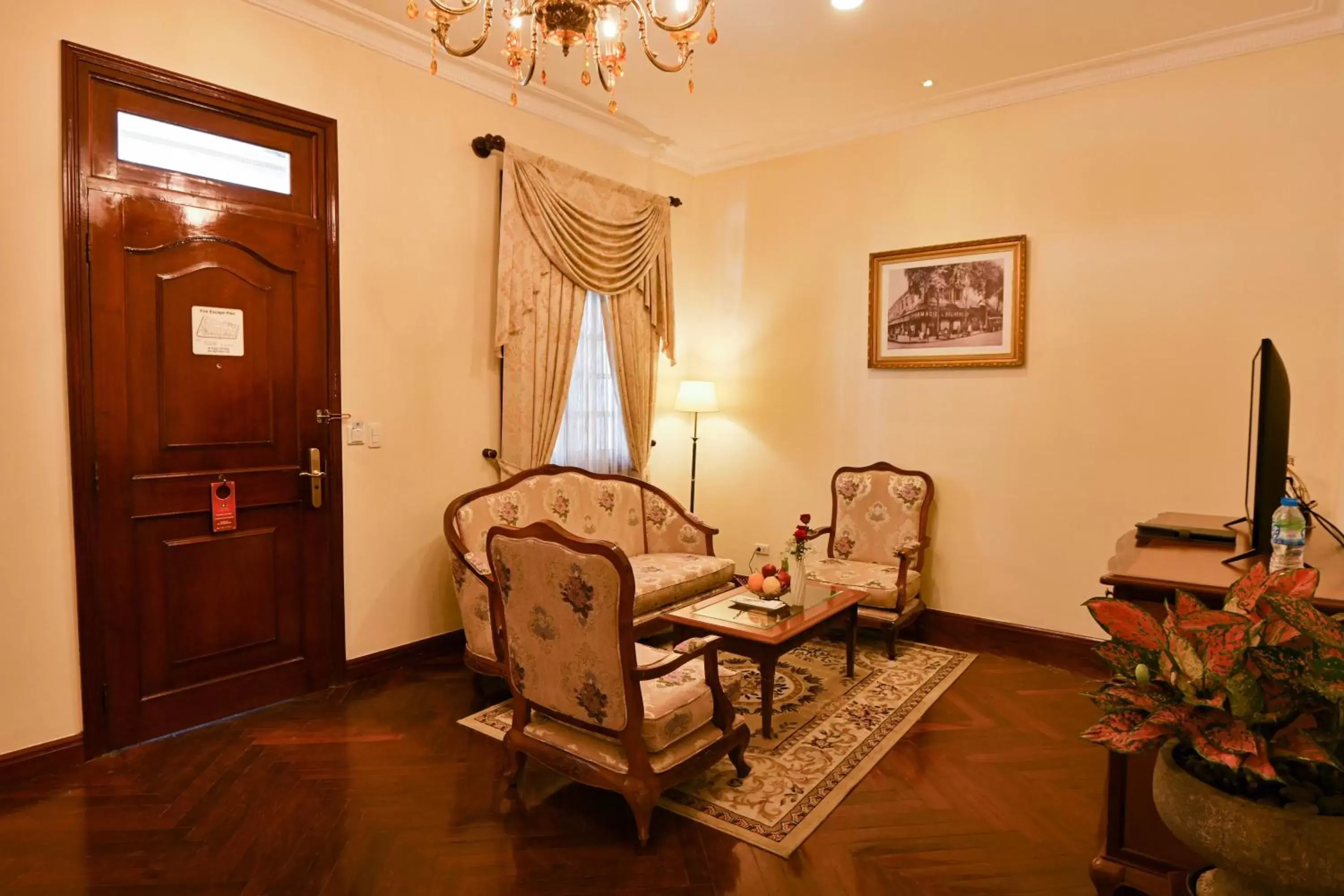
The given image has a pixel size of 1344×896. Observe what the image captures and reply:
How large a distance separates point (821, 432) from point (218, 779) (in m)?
3.81

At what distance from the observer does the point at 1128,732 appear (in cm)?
101

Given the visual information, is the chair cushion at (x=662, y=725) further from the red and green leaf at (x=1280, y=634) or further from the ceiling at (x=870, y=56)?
the ceiling at (x=870, y=56)

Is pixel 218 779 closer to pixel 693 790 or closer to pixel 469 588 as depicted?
pixel 469 588

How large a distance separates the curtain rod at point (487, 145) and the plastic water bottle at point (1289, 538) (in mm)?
3855

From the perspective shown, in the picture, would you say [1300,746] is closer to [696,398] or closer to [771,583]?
[771,583]

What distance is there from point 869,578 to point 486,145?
3.25m

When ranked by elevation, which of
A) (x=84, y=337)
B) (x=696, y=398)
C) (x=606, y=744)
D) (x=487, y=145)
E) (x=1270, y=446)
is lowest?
(x=606, y=744)

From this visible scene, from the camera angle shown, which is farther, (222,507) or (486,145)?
(486,145)

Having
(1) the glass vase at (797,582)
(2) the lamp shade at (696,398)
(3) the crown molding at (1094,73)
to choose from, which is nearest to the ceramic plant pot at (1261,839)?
(1) the glass vase at (797,582)

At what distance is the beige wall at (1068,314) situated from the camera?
11.7 feet

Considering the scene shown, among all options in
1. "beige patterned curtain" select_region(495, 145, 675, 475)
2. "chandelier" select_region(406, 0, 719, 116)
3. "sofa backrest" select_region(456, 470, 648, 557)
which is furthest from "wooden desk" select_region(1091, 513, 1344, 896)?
"beige patterned curtain" select_region(495, 145, 675, 475)

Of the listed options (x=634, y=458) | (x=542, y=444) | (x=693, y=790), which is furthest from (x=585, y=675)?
(x=634, y=458)

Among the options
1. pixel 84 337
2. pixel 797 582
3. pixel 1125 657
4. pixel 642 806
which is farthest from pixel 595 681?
pixel 84 337

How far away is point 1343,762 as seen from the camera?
36.1 inches
